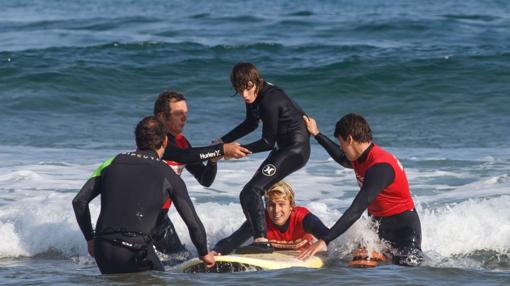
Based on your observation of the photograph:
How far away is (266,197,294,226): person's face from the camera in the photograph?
827cm

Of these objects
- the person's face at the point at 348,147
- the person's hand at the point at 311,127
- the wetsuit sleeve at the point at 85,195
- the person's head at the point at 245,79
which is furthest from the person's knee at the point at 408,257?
the wetsuit sleeve at the point at 85,195

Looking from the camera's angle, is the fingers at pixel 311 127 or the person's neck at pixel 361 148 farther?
the fingers at pixel 311 127

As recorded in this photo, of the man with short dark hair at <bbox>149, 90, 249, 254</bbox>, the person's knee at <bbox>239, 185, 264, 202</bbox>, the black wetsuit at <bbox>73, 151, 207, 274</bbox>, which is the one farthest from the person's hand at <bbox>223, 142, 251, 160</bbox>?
the black wetsuit at <bbox>73, 151, 207, 274</bbox>

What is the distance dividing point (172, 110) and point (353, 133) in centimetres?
168

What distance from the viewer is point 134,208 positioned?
6.93m

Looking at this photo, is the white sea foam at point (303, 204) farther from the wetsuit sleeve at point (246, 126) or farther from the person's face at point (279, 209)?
the wetsuit sleeve at point (246, 126)

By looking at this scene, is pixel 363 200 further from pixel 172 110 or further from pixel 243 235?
pixel 172 110

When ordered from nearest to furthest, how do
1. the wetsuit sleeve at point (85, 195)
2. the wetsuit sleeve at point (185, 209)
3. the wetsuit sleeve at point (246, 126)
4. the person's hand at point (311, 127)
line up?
the wetsuit sleeve at point (185, 209), the wetsuit sleeve at point (85, 195), the person's hand at point (311, 127), the wetsuit sleeve at point (246, 126)

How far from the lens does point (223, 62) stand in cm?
2189

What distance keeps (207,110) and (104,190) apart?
1119cm

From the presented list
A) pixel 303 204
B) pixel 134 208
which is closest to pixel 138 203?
pixel 134 208

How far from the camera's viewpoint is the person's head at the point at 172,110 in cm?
845

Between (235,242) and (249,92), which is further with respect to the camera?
(235,242)

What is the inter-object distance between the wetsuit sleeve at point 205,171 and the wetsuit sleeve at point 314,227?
94 cm
